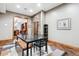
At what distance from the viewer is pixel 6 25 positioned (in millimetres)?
1621

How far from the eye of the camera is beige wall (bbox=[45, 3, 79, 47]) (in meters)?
1.53

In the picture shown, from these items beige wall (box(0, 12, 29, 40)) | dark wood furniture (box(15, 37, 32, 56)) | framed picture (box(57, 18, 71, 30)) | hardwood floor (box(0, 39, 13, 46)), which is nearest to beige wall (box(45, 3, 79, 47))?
framed picture (box(57, 18, 71, 30))

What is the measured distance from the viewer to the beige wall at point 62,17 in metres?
1.53

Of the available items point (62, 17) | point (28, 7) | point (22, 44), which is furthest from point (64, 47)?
point (28, 7)

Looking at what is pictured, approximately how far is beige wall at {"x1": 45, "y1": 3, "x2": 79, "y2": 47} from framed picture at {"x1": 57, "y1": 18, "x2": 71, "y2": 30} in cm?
5

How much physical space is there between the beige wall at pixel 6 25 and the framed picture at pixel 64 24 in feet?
2.60

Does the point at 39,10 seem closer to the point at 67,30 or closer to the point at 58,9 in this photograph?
the point at 58,9

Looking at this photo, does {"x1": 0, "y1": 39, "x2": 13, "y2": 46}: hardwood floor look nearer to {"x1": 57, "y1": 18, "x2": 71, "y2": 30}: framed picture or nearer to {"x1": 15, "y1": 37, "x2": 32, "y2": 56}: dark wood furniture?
{"x1": 15, "y1": 37, "x2": 32, "y2": 56}: dark wood furniture

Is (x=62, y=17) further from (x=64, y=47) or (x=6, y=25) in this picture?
(x=6, y=25)

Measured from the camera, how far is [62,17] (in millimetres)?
1619

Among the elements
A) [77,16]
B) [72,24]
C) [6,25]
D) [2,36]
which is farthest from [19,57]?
[77,16]

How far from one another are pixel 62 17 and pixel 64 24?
14 centimetres

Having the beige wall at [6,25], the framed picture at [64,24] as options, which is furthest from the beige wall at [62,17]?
the beige wall at [6,25]

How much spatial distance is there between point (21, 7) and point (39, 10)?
1.15ft
